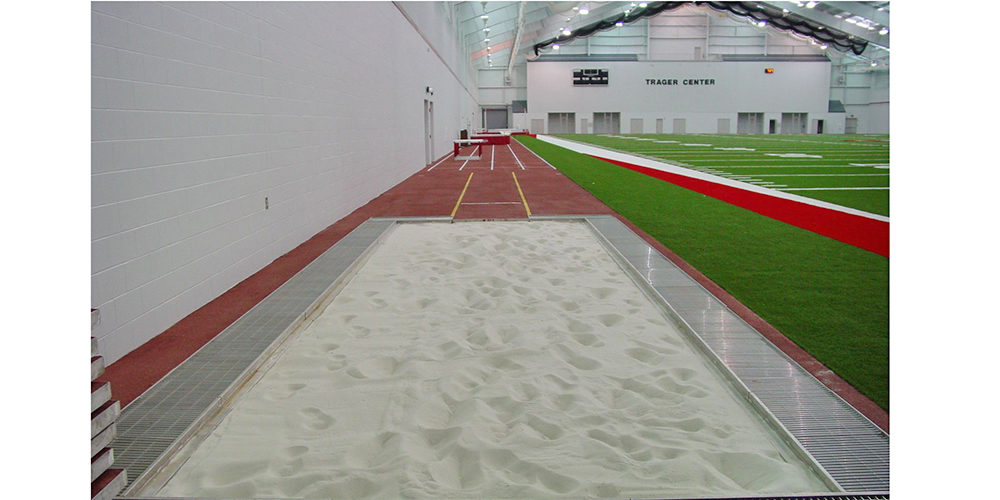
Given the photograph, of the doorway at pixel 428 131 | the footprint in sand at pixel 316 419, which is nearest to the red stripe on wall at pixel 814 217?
the footprint in sand at pixel 316 419

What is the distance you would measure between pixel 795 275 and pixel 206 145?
5186 millimetres

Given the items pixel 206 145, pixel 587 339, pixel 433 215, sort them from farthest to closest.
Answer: pixel 433 215, pixel 206 145, pixel 587 339

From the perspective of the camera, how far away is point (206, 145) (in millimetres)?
5305

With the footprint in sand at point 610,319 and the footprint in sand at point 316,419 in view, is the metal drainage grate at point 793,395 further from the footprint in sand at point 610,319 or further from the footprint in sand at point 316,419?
the footprint in sand at point 316,419

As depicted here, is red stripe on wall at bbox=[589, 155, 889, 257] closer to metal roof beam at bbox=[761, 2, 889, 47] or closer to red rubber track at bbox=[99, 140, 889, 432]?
red rubber track at bbox=[99, 140, 889, 432]

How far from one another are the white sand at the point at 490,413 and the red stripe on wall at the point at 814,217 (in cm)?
394

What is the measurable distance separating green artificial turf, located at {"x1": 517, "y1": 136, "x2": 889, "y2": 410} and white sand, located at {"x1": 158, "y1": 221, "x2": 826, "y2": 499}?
34.6 inches

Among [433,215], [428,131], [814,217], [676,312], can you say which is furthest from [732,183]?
[428,131]

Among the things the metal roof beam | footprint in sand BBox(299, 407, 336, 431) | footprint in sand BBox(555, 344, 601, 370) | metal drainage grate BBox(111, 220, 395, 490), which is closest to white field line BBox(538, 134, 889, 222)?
footprint in sand BBox(555, 344, 601, 370)

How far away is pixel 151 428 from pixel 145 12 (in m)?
2.71

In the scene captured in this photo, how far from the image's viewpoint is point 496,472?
2662 mm

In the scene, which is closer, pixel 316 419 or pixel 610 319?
pixel 316 419

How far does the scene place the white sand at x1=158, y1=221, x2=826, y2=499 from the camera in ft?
8.56

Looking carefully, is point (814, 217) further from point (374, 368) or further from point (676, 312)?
point (374, 368)
